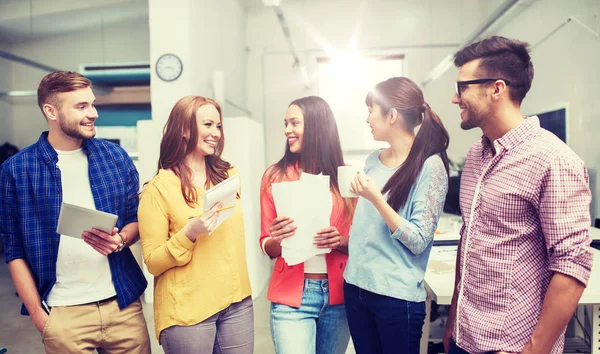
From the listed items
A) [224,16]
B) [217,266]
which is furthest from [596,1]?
[224,16]

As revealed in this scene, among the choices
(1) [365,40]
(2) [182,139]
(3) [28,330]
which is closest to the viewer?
(2) [182,139]

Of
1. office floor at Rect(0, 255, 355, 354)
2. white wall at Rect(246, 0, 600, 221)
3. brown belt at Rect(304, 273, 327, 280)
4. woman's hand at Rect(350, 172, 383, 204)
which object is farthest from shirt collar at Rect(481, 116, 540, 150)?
white wall at Rect(246, 0, 600, 221)

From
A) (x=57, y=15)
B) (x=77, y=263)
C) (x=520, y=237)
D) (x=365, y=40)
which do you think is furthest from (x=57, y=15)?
(x=520, y=237)

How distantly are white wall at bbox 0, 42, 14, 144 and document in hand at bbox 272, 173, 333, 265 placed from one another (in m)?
5.13

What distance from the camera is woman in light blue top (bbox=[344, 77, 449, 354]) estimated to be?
1.30 m

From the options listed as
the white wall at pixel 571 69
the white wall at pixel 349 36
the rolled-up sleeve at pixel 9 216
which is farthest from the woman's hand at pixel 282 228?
the white wall at pixel 349 36

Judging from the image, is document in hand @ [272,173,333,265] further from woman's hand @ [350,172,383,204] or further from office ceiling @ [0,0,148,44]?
office ceiling @ [0,0,148,44]

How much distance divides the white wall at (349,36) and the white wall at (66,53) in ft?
5.90

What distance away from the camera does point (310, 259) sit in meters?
1.54

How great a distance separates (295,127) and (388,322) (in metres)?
0.76

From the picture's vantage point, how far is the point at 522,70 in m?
1.11

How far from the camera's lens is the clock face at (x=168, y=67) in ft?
13.9

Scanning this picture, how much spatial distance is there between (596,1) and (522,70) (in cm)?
301

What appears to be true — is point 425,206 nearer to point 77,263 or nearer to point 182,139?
point 182,139
